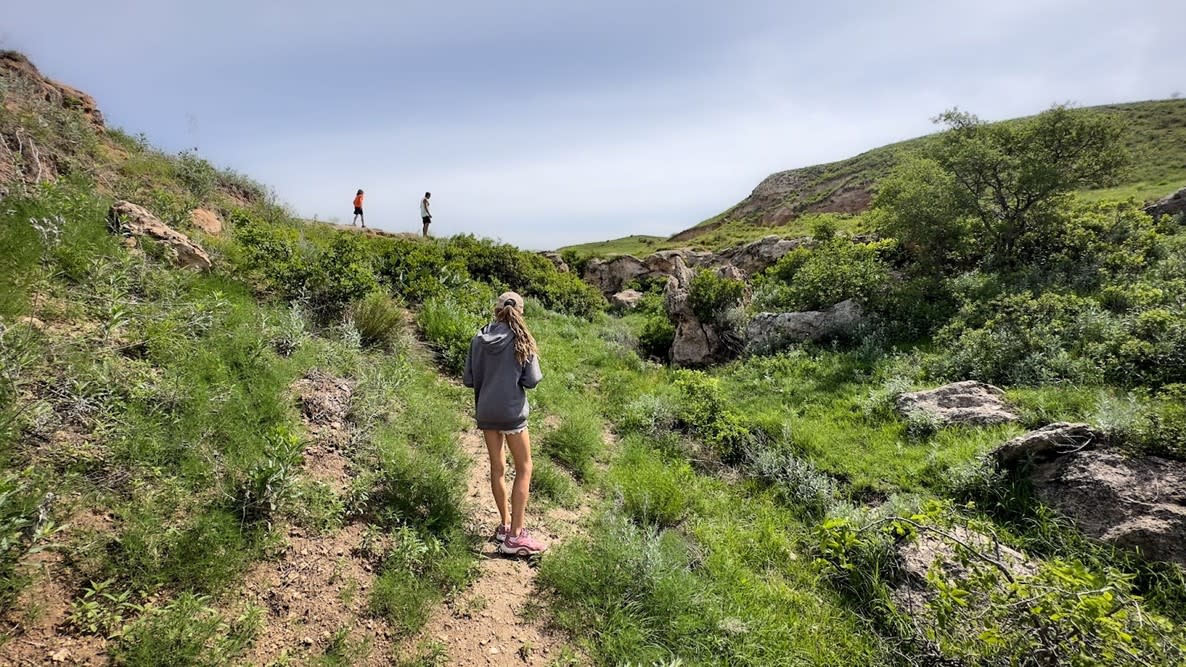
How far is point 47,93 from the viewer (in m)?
10.6

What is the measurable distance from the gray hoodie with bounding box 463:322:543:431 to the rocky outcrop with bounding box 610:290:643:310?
1411 centimetres

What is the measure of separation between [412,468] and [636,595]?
6.91 ft

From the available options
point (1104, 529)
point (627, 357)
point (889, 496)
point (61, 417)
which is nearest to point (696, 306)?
point (627, 357)

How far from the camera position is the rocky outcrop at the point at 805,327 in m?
10.8

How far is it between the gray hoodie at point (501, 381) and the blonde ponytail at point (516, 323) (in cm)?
4

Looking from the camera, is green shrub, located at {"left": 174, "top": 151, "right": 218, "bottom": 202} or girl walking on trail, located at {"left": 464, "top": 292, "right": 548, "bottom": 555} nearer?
girl walking on trail, located at {"left": 464, "top": 292, "right": 548, "bottom": 555}

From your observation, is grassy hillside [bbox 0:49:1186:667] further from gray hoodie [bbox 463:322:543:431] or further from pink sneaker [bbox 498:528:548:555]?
gray hoodie [bbox 463:322:543:431]

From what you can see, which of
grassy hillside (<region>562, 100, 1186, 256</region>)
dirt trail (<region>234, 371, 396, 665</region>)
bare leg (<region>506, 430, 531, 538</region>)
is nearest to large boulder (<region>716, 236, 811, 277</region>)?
grassy hillside (<region>562, 100, 1186, 256</region>)

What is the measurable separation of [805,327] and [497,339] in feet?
31.0

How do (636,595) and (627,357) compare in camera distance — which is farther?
(627,357)

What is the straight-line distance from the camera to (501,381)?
11.7ft

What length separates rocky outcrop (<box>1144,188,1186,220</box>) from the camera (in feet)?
37.9

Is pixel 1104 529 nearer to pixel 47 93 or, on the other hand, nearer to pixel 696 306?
pixel 696 306

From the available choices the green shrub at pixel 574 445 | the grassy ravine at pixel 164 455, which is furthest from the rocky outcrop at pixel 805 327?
the grassy ravine at pixel 164 455
